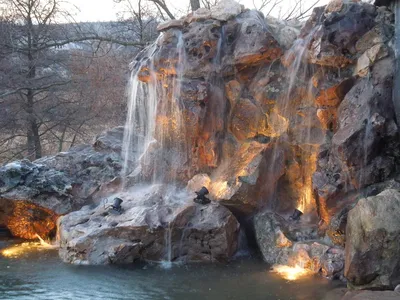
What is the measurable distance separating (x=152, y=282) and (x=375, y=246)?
313 centimetres

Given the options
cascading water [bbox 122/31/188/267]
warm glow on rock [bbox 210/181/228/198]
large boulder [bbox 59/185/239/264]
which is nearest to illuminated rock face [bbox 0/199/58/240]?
large boulder [bbox 59/185/239/264]

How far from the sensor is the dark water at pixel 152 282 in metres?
5.64

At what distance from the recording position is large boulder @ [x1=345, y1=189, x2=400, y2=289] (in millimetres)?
5367

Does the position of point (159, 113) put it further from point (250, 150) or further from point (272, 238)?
point (272, 238)

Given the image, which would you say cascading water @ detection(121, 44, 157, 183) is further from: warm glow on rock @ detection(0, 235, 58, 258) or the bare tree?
the bare tree

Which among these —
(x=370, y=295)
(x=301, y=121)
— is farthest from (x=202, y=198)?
(x=370, y=295)

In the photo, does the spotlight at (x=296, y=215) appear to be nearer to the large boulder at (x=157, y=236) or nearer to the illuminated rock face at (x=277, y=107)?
the illuminated rock face at (x=277, y=107)

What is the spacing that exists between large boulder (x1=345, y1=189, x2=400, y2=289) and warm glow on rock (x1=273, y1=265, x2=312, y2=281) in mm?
843

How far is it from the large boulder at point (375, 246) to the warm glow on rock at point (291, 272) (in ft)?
2.76

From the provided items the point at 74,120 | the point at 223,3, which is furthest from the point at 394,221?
the point at 74,120

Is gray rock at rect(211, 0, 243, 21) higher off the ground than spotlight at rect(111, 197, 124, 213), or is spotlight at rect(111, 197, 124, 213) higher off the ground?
gray rock at rect(211, 0, 243, 21)

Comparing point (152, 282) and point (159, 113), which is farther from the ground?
point (159, 113)

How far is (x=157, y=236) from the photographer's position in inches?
289

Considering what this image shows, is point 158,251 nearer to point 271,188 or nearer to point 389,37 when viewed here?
point 271,188
